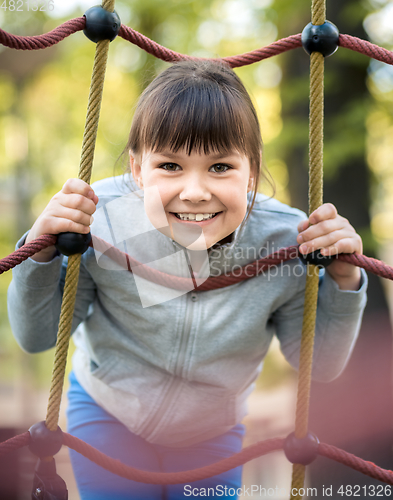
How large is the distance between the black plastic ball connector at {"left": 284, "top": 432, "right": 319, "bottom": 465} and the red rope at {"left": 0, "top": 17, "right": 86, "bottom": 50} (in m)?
0.86

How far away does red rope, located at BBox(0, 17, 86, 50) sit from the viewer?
0.80 m

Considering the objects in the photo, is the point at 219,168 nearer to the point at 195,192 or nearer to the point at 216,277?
the point at 195,192

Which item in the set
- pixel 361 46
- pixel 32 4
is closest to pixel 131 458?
pixel 361 46

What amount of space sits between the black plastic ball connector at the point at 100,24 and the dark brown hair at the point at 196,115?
0.12 metres

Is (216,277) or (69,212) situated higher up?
(69,212)

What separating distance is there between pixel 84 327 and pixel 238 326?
0.35 metres

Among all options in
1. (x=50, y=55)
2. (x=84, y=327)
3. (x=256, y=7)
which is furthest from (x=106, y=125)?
(x=84, y=327)

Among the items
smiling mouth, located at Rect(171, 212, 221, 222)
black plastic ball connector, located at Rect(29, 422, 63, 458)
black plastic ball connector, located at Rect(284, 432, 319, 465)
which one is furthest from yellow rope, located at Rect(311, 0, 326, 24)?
black plastic ball connector, located at Rect(29, 422, 63, 458)

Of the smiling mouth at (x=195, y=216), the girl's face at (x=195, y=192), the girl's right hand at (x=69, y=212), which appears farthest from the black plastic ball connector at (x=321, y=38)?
the girl's right hand at (x=69, y=212)

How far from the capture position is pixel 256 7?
8.30 ft

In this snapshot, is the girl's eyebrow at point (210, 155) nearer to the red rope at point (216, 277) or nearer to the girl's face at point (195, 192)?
the girl's face at point (195, 192)

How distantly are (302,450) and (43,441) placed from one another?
0.47m

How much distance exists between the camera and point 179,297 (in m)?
0.99

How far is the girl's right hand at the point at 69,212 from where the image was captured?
823 mm
